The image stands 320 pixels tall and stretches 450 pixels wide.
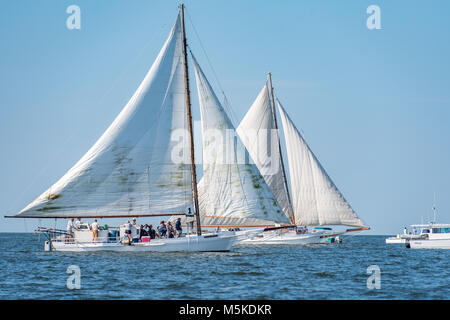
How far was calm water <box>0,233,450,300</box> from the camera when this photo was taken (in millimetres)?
28922

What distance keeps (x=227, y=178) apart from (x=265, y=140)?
24069 mm

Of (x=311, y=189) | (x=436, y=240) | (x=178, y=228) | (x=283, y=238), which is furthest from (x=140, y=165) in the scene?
(x=436, y=240)

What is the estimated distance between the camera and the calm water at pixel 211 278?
2892cm

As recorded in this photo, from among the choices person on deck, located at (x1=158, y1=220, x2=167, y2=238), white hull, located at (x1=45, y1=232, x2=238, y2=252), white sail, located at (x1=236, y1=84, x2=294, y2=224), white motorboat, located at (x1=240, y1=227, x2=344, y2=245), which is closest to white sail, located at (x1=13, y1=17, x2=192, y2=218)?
person on deck, located at (x1=158, y1=220, x2=167, y2=238)

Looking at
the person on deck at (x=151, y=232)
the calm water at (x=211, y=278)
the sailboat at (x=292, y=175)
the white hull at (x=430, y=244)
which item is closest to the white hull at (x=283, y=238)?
the sailboat at (x=292, y=175)

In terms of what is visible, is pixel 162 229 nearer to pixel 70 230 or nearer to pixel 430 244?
pixel 70 230

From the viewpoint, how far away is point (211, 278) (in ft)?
111

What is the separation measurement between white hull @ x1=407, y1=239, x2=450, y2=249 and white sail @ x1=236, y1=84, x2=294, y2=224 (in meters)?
14.4

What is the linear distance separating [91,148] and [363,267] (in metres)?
18.9

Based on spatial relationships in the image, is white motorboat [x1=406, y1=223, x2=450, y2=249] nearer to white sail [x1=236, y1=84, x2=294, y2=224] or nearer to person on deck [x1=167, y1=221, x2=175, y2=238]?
white sail [x1=236, y1=84, x2=294, y2=224]

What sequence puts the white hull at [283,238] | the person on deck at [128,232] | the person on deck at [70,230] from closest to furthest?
the person on deck at [128,232] < the person on deck at [70,230] < the white hull at [283,238]

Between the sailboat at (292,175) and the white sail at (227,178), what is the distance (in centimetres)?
2118

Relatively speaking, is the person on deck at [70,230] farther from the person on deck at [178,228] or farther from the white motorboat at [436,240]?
the white motorboat at [436,240]
